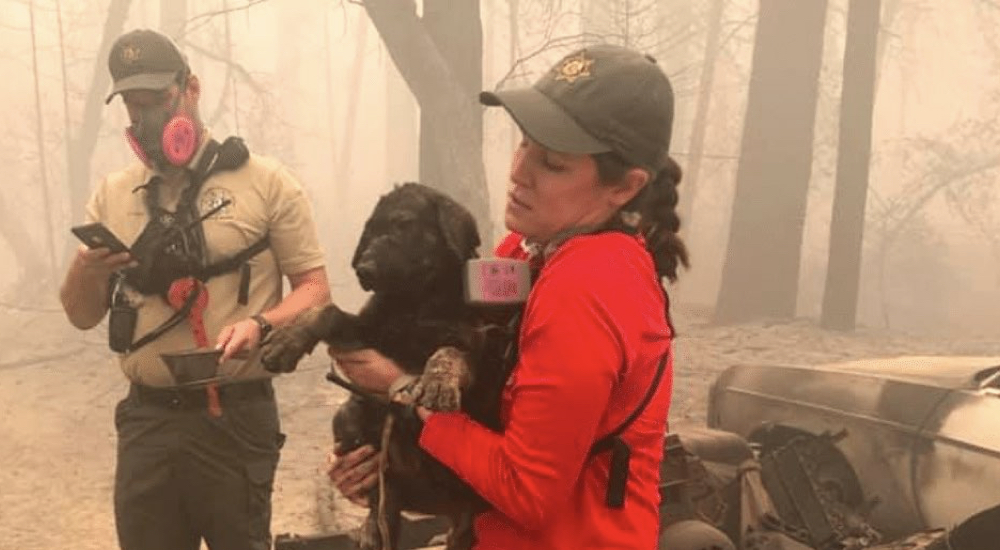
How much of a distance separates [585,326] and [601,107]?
456 millimetres

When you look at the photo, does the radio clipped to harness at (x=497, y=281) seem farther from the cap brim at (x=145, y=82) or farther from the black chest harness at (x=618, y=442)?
the cap brim at (x=145, y=82)

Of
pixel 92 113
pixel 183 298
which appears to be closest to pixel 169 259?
pixel 183 298

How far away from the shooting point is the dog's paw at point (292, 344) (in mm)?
2537

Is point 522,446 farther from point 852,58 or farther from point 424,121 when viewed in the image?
point 852,58

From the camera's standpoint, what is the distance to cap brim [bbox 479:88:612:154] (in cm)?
201

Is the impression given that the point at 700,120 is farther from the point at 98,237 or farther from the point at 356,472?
the point at 356,472

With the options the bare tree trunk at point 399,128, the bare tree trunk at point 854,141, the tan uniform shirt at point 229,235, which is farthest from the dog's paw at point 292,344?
the bare tree trunk at point 399,128

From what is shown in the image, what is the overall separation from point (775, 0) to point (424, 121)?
6412 mm

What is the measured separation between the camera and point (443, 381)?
2143mm

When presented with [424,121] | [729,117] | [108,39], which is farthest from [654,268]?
[729,117]

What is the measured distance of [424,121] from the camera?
12.0 m

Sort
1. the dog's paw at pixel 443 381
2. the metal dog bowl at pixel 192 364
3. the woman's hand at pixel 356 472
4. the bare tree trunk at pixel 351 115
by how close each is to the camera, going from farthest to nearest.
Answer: the bare tree trunk at pixel 351 115, the metal dog bowl at pixel 192 364, the woman's hand at pixel 356 472, the dog's paw at pixel 443 381

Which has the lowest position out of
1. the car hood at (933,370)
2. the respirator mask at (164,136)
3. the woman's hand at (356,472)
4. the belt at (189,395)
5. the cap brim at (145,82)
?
the car hood at (933,370)

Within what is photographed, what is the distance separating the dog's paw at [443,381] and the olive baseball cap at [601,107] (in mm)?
534
